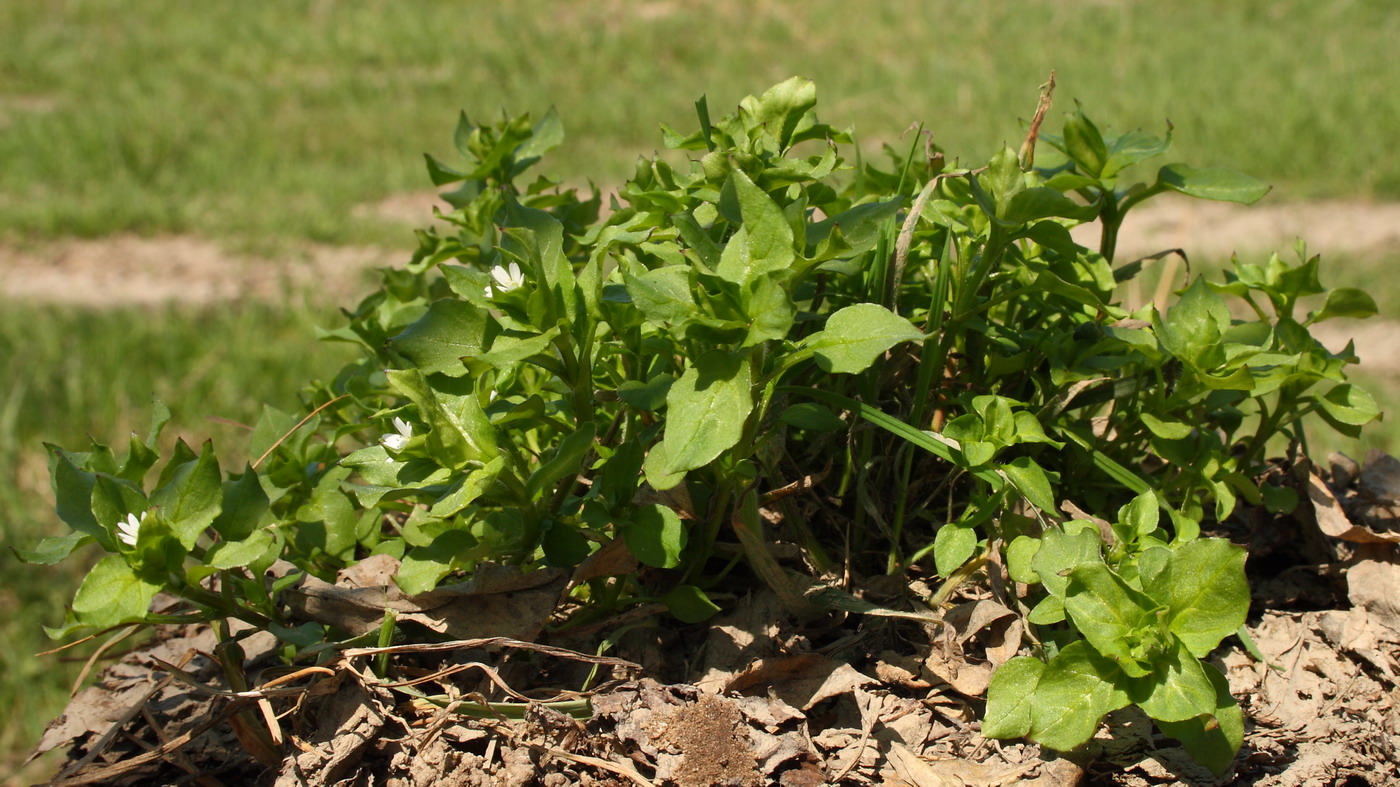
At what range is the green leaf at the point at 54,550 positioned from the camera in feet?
3.44

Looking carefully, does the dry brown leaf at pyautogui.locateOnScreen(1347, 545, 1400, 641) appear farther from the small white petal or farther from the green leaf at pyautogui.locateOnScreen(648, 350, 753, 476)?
the small white petal

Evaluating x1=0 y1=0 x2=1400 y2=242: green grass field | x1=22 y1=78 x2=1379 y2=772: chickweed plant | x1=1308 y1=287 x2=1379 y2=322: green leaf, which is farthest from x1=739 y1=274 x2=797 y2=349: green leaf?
x1=0 y1=0 x2=1400 y2=242: green grass field

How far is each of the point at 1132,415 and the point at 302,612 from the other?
3.03ft

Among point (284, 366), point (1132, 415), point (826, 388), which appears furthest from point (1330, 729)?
point (284, 366)

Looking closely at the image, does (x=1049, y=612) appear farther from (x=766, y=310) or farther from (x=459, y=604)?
(x=459, y=604)

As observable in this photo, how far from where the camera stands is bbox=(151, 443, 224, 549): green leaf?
3.46 ft

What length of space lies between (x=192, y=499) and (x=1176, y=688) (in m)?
0.89

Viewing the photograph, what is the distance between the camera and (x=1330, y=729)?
116 cm

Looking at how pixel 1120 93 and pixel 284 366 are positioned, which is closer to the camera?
pixel 284 366

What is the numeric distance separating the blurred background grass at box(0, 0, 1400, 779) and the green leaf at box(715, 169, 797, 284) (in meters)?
2.42

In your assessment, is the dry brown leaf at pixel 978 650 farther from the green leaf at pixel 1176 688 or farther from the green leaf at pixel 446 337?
the green leaf at pixel 446 337

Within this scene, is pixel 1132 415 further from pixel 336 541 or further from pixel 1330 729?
pixel 336 541

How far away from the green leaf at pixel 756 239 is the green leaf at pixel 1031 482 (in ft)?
1.03

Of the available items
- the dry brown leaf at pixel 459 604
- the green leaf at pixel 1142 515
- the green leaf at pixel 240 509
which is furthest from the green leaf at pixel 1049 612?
the green leaf at pixel 240 509
